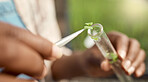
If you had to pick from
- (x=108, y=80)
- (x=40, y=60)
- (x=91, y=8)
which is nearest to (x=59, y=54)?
(x=40, y=60)

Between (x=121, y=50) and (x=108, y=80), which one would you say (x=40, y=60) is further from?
(x=108, y=80)

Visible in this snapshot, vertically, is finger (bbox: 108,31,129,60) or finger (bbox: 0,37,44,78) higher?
finger (bbox: 0,37,44,78)

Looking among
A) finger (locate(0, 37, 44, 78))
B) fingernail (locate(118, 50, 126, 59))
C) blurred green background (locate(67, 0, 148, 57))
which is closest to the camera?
finger (locate(0, 37, 44, 78))

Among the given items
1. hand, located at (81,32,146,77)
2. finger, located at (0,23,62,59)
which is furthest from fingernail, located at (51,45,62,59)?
hand, located at (81,32,146,77)

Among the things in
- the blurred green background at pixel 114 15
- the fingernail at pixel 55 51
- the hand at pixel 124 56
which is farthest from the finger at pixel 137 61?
the blurred green background at pixel 114 15

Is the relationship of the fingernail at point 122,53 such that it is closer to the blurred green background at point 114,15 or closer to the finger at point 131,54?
the finger at point 131,54

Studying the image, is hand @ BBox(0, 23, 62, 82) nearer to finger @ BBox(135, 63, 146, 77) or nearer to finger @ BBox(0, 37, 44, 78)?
finger @ BBox(0, 37, 44, 78)
